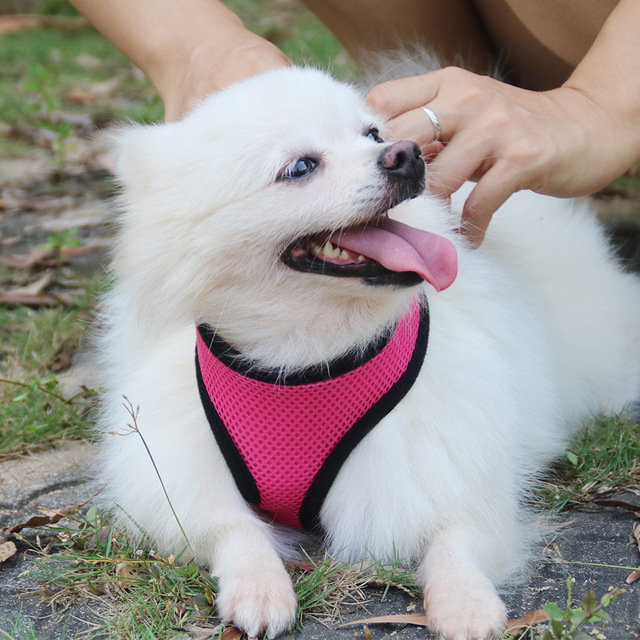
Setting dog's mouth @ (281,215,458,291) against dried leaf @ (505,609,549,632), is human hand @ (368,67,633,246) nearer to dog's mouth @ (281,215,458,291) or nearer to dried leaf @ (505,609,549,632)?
dog's mouth @ (281,215,458,291)

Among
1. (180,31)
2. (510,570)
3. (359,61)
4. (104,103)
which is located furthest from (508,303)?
(104,103)

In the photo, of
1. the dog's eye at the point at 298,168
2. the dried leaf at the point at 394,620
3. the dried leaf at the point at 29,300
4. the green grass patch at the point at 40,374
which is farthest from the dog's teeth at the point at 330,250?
the dried leaf at the point at 29,300

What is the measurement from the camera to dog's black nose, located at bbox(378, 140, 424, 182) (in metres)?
1.69

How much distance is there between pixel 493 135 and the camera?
197 centimetres

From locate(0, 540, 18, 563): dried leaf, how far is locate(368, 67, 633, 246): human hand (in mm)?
1398

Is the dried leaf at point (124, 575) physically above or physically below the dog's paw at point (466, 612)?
below

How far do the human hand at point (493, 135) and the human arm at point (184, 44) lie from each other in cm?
42

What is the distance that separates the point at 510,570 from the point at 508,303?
75 centimetres

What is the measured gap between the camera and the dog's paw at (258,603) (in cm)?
162

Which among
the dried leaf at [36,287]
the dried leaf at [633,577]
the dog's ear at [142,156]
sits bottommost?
the dried leaf at [36,287]

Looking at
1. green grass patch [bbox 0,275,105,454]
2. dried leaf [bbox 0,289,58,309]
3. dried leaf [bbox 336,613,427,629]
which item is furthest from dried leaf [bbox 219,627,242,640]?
dried leaf [bbox 0,289,58,309]

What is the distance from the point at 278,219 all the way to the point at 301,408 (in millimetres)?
446

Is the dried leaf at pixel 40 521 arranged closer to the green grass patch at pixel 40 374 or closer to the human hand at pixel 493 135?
the green grass patch at pixel 40 374

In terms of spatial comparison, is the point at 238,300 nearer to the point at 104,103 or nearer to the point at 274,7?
the point at 104,103
